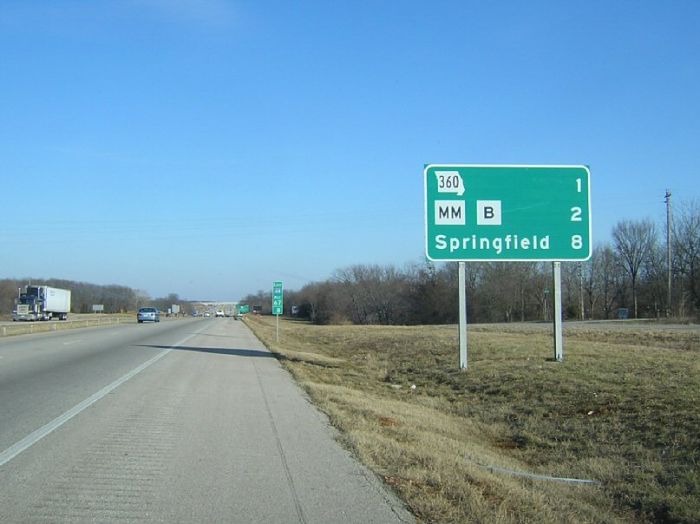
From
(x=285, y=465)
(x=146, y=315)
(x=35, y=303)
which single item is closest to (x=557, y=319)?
(x=285, y=465)

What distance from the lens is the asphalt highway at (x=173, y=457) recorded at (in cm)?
547

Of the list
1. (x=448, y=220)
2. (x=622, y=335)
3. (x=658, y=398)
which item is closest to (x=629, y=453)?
(x=658, y=398)

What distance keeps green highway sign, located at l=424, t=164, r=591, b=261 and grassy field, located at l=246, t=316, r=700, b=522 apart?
10.2 ft

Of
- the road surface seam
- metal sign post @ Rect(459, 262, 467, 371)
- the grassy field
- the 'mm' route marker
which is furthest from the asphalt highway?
the 'mm' route marker

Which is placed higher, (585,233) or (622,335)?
(585,233)

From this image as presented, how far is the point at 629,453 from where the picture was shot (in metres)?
8.66

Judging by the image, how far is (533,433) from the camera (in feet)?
34.7

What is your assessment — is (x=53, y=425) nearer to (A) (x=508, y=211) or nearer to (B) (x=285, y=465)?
(B) (x=285, y=465)

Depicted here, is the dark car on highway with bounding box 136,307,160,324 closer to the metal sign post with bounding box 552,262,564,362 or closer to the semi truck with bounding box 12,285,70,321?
the semi truck with bounding box 12,285,70,321

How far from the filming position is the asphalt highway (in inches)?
215

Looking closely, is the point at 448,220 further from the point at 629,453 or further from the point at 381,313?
the point at 381,313

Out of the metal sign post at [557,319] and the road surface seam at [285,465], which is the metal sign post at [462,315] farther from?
the road surface seam at [285,465]

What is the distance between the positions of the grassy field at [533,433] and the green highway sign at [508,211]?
3.11m

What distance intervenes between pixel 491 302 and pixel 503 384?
72.6m
